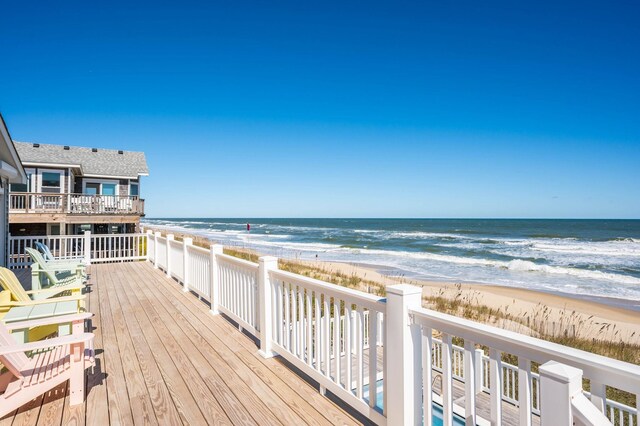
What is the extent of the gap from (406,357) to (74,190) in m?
20.4

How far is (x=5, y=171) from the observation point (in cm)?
639

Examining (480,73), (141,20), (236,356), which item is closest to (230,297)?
A: (236,356)

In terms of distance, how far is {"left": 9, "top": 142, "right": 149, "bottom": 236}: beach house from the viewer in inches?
535

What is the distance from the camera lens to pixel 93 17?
9.23m

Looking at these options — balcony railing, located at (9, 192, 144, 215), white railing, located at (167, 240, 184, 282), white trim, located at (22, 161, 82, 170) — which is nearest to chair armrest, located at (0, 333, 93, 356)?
white railing, located at (167, 240, 184, 282)

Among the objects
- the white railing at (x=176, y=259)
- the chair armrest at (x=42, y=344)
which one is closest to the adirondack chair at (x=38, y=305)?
the chair armrest at (x=42, y=344)

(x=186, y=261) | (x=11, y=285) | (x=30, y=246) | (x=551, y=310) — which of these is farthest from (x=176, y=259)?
(x=551, y=310)

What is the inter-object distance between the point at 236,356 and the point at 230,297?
1153mm

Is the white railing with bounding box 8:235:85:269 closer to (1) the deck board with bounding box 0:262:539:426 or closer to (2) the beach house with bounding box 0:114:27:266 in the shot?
(2) the beach house with bounding box 0:114:27:266

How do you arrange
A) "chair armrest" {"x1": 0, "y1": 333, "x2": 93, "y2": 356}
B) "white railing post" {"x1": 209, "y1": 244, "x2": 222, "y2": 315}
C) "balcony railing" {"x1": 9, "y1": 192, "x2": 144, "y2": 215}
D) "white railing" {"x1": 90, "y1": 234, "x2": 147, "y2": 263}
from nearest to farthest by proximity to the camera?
"chair armrest" {"x1": 0, "y1": 333, "x2": 93, "y2": 356}, "white railing post" {"x1": 209, "y1": 244, "x2": 222, "y2": 315}, "white railing" {"x1": 90, "y1": 234, "x2": 147, "y2": 263}, "balcony railing" {"x1": 9, "y1": 192, "x2": 144, "y2": 215}

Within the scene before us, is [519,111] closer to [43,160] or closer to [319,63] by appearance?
[319,63]

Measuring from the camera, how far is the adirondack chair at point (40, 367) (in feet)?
7.25

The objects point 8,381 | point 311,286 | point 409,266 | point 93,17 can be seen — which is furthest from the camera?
point 409,266

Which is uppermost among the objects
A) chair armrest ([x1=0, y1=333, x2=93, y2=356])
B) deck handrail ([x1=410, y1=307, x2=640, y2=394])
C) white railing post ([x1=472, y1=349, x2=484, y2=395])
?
deck handrail ([x1=410, y1=307, x2=640, y2=394])
